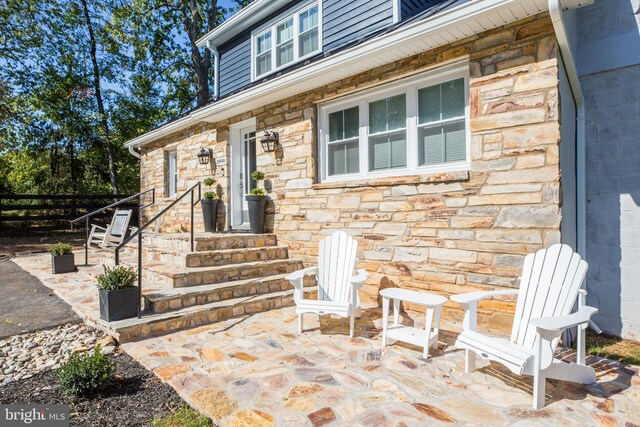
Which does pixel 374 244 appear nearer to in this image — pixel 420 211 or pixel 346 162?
pixel 420 211

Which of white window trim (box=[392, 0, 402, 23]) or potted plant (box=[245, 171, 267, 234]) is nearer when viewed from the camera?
white window trim (box=[392, 0, 402, 23])

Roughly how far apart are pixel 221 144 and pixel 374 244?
12.5ft

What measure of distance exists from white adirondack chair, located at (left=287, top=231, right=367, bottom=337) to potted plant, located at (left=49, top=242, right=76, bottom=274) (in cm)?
446

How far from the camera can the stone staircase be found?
3.69m

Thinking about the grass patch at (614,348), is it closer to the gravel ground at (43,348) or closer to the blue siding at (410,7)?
the gravel ground at (43,348)

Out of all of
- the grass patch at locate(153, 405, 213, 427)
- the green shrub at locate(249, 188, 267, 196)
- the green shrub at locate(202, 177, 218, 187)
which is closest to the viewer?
the grass patch at locate(153, 405, 213, 427)

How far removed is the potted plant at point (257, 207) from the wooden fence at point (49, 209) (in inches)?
285

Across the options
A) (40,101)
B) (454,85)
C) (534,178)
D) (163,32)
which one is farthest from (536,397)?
(163,32)

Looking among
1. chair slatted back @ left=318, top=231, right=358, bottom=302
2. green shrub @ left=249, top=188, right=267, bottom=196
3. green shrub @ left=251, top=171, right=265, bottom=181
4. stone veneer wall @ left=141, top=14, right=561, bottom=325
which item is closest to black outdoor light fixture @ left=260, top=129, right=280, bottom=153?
green shrub @ left=251, top=171, right=265, bottom=181

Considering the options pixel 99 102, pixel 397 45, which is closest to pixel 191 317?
pixel 397 45

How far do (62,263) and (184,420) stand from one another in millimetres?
5249

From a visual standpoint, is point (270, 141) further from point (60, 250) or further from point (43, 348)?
point (60, 250)

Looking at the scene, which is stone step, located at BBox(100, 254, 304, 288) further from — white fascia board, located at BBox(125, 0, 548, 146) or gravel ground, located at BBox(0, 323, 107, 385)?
white fascia board, located at BBox(125, 0, 548, 146)

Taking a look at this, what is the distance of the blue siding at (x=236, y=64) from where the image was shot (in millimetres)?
8281
